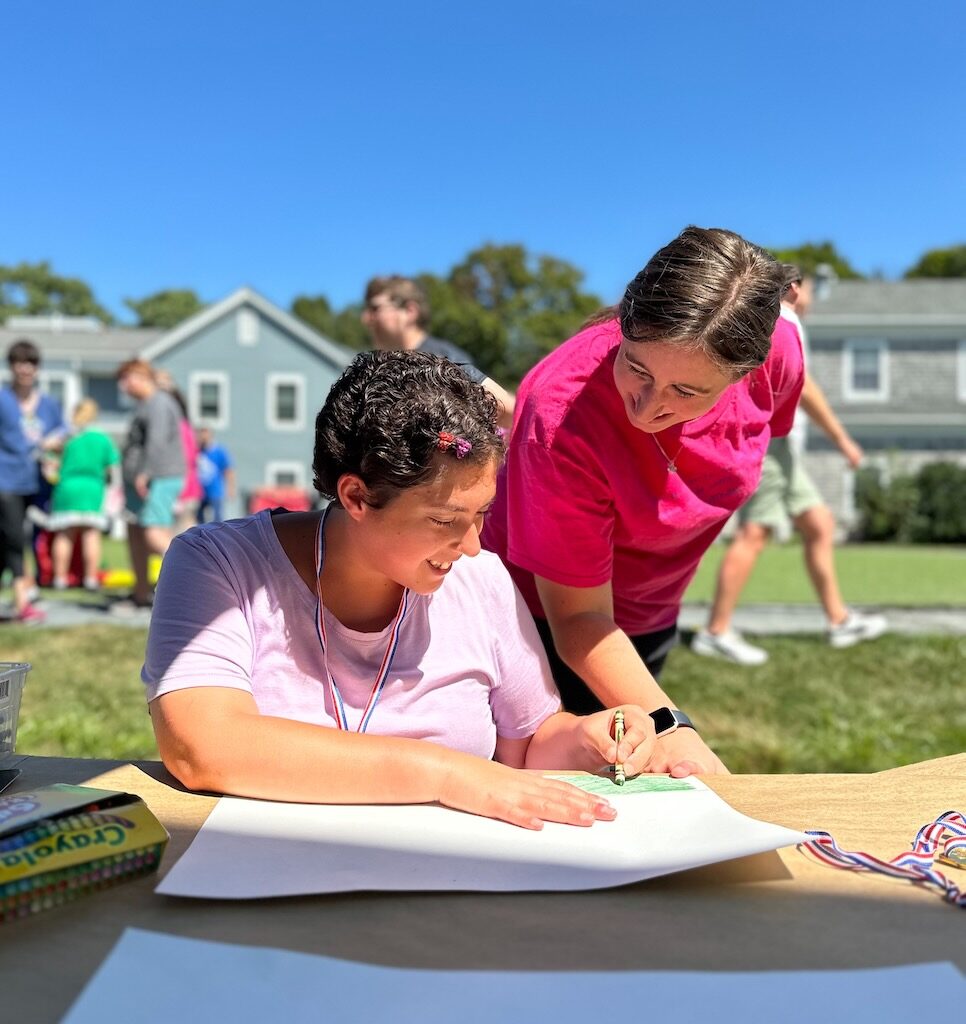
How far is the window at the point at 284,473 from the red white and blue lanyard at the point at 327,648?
85.6 feet

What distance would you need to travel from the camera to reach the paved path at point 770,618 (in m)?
6.21

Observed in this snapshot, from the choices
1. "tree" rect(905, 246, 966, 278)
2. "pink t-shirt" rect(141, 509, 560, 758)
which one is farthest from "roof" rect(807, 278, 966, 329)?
"tree" rect(905, 246, 966, 278)

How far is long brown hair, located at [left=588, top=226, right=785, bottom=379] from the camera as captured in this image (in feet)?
5.23

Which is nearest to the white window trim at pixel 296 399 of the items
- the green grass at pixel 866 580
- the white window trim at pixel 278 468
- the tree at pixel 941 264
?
the white window trim at pixel 278 468

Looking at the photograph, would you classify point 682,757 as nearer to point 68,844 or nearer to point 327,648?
point 327,648

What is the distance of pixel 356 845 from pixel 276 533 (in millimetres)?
640

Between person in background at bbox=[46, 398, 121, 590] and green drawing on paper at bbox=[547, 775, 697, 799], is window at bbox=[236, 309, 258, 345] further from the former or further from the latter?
green drawing on paper at bbox=[547, 775, 697, 799]

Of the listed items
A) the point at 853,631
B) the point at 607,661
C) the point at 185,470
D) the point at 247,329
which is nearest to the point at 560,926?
the point at 607,661

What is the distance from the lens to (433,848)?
1115 millimetres

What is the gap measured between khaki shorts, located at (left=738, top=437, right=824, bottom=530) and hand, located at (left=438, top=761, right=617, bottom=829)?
4.30 metres

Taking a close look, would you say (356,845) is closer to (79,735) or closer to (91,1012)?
(91,1012)

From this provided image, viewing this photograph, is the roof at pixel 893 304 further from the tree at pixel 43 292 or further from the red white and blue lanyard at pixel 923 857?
the tree at pixel 43 292

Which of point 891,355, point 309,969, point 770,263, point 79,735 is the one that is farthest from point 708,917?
point 891,355

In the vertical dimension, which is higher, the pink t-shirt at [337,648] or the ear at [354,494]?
the ear at [354,494]
